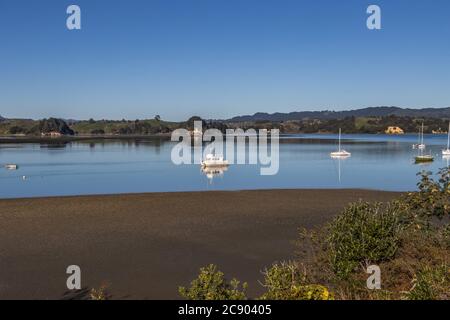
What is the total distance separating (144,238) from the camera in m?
18.3

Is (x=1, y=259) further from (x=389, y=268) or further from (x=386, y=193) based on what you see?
(x=386, y=193)

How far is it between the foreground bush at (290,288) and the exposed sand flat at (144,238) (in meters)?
5.11

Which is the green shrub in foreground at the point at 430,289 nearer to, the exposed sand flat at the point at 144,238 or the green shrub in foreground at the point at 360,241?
the green shrub in foreground at the point at 360,241

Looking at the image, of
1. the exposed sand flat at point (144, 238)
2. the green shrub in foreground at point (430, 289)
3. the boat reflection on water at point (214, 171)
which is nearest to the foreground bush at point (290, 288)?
the green shrub in foreground at point (430, 289)

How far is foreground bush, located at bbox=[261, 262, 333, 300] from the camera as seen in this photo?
5812 millimetres

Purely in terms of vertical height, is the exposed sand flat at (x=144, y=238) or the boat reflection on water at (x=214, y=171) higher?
the exposed sand flat at (x=144, y=238)

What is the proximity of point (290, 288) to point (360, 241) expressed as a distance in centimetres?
315

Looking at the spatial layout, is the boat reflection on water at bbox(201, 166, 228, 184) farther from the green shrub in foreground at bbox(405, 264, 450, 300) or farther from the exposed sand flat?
the green shrub in foreground at bbox(405, 264, 450, 300)

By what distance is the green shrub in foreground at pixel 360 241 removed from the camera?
9078 mm

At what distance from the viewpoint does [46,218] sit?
22.4 metres

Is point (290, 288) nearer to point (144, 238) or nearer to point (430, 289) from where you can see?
point (430, 289)

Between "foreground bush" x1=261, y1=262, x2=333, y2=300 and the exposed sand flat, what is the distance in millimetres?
5111

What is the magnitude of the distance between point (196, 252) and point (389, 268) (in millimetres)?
8273

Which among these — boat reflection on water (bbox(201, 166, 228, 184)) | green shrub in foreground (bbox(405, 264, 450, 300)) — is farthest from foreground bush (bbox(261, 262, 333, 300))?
boat reflection on water (bbox(201, 166, 228, 184))
